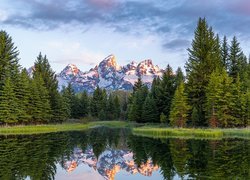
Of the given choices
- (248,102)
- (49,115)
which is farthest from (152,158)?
(49,115)

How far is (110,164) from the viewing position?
90.2 feet

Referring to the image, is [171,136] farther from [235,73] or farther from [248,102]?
[235,73]

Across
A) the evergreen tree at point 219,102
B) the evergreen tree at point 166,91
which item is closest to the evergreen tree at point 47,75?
the evergreen tree at point 166,91

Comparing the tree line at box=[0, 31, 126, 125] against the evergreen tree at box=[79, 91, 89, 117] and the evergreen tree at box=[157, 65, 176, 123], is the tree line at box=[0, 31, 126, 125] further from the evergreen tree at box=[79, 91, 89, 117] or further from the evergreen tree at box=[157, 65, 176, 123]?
the evergreen tree at box=[79, 91, 89, 117]

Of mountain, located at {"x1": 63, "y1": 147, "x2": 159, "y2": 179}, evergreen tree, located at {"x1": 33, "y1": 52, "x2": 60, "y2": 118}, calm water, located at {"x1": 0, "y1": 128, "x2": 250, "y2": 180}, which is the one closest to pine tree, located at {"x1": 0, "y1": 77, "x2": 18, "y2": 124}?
evergreen tree, located at {"x1": 33, "y1": 52, "x2": 60, "y2": 118}

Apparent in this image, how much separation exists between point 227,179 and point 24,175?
36.3ft

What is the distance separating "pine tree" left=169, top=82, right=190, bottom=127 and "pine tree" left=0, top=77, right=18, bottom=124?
29470 mm

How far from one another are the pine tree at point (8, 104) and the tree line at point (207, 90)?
29.4 m

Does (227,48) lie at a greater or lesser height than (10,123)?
greater

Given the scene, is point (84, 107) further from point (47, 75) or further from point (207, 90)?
point (207, 90)

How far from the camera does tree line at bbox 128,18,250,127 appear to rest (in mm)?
59750

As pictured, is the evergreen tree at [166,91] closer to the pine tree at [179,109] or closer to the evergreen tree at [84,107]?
the pine tree at [179,109]

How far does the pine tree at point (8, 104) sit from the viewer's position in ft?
215

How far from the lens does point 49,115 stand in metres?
79.4
